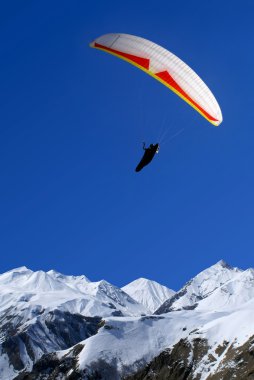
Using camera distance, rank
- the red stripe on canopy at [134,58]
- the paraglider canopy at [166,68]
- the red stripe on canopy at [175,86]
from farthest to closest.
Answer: the red stripe on canopy at [134,58] → the paraglider canopy at [166,68] → the red stripe on canopy at [175,86]

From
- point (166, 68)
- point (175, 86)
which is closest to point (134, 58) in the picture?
point (166, 68)

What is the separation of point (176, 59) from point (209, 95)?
14.7ft

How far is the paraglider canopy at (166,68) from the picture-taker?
57.2 metres

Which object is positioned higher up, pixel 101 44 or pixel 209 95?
pixel 101 44

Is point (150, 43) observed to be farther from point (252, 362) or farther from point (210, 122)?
point (252, 362)

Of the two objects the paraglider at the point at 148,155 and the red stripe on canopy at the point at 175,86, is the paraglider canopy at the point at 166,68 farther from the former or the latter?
the paraglider at the point at 148,155

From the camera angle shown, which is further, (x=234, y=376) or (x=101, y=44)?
(x=234, y=376)

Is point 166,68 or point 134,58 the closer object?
point 166,68

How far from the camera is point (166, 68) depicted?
188 ft

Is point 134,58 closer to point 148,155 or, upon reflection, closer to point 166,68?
point 166,68

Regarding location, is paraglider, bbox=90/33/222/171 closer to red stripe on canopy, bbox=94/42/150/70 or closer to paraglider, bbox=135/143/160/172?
red stripe on canopy, bbox=94/42/150/70

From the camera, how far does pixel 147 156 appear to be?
58.8m

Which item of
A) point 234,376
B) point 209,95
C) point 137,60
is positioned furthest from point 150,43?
point 234,376

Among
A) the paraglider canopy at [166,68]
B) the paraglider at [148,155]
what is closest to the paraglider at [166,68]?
the paraglider canopy at [166,68]
